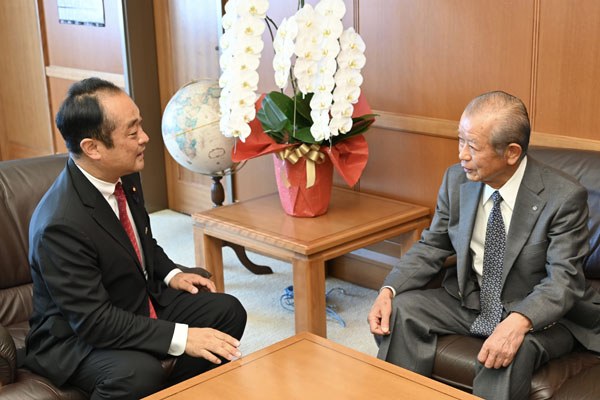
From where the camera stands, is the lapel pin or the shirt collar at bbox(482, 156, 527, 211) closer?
the shirt collar at bbox(482, 156, 527, 211)

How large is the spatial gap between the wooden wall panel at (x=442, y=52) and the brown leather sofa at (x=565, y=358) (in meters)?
0.49

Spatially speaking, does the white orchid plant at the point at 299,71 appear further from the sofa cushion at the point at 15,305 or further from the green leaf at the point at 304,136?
the sofa cushion at the point at 15,305

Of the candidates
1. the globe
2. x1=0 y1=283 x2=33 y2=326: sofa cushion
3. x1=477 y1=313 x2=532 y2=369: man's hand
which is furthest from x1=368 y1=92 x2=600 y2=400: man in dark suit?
the globe

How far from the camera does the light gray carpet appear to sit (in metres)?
3.47

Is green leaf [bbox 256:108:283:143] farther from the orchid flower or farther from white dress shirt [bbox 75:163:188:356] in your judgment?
white dress shirt [bbox 75:163:188:356]

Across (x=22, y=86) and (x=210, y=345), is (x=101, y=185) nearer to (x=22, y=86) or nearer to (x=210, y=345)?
(x=210, y=345)

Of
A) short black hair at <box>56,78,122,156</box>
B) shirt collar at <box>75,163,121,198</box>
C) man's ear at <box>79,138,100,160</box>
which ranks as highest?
short black hair at <box>56,78,122,156</box>

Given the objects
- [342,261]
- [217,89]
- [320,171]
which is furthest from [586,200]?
[217,89]

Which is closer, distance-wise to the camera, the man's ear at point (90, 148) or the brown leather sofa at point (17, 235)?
the man's ear at point (90, 148)

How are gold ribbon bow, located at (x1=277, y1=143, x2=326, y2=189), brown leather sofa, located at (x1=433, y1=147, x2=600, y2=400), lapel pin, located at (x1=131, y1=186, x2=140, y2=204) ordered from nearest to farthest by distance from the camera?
brown leather sofa, located at (x1=433, y1=147, x2=600, y2=400) → lapel pin, located at (x1=131, y1=186, x2=140, y2=204) → gold ribbon bow, located at (x1=277, y1=143, x2=326, y2=189)

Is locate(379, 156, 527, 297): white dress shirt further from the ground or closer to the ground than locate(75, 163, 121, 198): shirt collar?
closer to the ground

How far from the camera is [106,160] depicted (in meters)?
2.43

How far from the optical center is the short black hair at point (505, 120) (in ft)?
7.80

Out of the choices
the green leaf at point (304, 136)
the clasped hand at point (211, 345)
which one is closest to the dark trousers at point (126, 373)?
the clasped hand at point (211, 345)
